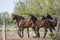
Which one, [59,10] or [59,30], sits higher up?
[59,10]

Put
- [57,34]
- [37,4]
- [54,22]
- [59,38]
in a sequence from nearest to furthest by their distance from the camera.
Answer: [59,38], [57,34], [54,22], [37,4]

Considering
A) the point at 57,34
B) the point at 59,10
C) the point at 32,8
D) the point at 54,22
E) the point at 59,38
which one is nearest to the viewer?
the point at 59,38

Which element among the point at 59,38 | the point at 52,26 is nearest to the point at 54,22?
the point at 52,26

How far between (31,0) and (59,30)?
15.3 m

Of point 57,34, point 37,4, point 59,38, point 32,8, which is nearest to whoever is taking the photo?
point 59,38

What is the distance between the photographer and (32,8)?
31.7 m

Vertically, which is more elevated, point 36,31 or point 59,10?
point 59,10

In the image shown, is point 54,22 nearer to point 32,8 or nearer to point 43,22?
point 43,22

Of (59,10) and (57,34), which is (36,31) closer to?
(59,10)

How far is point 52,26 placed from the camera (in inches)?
782

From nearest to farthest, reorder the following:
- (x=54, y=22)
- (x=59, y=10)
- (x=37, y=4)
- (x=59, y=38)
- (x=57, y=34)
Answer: (x=59, y=38)
(x=57, y=34)
(x=59, y=10)
(x=54, y=22)
(x=37, y=4)

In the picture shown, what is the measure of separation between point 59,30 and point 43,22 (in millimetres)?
4306

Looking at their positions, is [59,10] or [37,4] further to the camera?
[37,4]

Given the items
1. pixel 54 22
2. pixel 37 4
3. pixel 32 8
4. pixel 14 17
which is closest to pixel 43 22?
pixel 54 22
